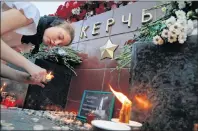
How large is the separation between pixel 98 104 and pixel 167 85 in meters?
1.00

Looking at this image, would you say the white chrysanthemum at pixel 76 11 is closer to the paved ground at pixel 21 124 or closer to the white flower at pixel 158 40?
the white flower at pixel 158 40

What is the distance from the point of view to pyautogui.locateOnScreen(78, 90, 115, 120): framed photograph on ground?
82.7 inches

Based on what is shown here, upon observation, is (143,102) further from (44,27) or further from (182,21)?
(44,27)

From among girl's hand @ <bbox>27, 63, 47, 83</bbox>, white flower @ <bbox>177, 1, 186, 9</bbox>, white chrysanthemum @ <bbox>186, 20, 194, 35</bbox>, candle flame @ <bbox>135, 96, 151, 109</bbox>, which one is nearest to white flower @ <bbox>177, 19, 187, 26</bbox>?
white chrysanthemum @ <bbox>186, 20, 194, 35</bbox>

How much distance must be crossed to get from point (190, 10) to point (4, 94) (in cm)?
210

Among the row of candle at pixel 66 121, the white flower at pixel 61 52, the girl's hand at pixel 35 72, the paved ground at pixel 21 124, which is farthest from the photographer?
the white flower at pixel 61 52

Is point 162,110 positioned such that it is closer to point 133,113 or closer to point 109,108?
point 133,113

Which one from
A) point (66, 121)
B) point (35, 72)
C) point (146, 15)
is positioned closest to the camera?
point (35, 72)

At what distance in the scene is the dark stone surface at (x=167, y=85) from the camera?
137 cm

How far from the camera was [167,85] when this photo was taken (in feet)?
4.85

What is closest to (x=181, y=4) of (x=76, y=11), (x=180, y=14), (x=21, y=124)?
(x=180, y=14)

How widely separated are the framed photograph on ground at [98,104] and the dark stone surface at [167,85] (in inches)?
21.1

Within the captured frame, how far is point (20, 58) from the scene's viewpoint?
1269 millimetres

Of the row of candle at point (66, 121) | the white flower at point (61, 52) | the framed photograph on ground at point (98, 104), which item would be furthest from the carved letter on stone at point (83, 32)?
the row of candle at point (66, 121)
